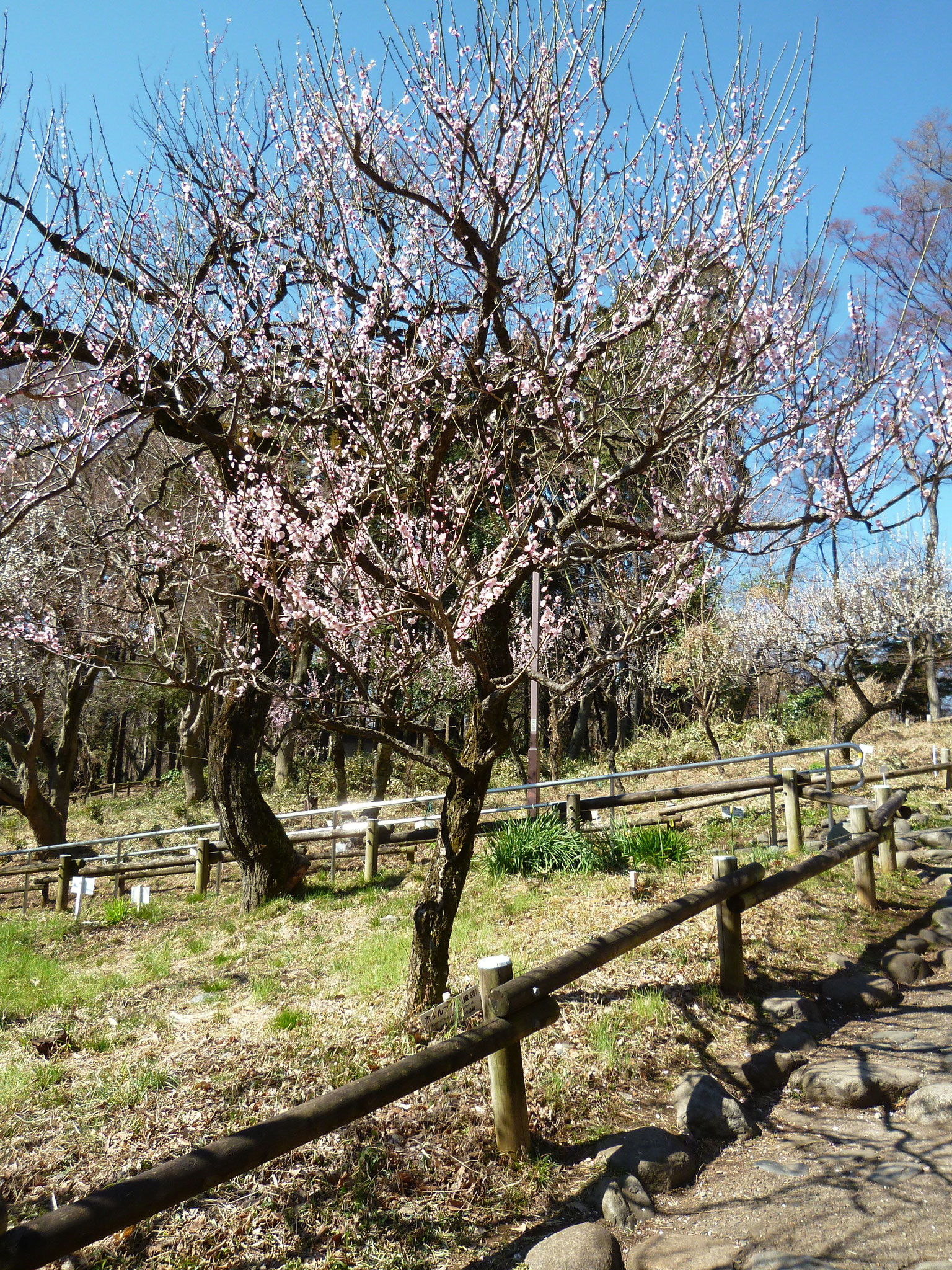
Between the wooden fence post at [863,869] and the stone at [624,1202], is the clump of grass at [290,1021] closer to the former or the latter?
the stone at [624,1202]

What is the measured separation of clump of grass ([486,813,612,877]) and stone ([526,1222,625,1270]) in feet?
17.8

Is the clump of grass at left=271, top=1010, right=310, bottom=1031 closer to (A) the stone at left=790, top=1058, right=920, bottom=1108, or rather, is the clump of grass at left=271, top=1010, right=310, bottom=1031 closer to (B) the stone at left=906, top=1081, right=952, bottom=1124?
(A) the stone at left=790, top=1058, right=920, bottom=1108

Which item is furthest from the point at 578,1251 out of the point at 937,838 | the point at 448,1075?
the point at 937,838

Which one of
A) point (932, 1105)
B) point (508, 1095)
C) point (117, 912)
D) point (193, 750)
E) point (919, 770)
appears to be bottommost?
point (117, 912)

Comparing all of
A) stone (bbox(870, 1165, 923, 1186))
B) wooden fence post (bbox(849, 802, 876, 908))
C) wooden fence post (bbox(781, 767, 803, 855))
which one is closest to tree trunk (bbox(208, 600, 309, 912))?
wooden fence post (bbox(781, 767, 803, 855))

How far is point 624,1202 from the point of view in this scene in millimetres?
3078

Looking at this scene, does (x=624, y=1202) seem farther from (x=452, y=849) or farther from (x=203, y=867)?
(x=203, y=867)

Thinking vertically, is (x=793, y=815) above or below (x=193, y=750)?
below

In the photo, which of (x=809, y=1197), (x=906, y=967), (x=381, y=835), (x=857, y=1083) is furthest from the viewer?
(x=381, y=835)

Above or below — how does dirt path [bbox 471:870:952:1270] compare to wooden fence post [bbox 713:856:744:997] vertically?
below

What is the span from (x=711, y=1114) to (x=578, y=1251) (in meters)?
1.20

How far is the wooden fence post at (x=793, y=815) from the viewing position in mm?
8672

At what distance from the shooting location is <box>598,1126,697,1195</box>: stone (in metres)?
3.26

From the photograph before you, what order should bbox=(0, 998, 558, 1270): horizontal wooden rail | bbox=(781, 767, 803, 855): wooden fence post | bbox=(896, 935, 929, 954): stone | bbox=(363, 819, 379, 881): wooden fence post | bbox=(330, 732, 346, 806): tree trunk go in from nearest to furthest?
1. bbox=(0, 998, 558, 1270): horizontal wooden rail
2. bbox=(896, 935, 929, 954): stone
3. bbox=(781, 767, 803, 855): wooden fence post
4. bbox=(363, 819, 379, 881): wooden fence post
5. bbox=(330, 732, 346, 806): tree trunk
